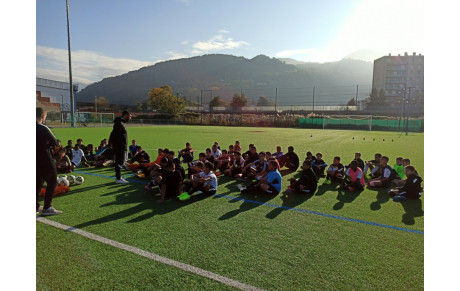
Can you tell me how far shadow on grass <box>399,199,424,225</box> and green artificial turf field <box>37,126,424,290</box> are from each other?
21 millimetres

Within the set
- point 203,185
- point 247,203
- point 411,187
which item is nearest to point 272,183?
point 247,203

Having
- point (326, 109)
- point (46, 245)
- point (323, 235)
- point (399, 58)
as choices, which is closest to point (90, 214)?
point (46, 245)

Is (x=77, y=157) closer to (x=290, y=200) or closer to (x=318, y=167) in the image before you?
(x=290, y=200)

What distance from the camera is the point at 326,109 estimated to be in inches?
3322

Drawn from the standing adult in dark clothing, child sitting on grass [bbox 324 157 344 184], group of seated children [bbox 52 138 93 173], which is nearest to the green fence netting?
child sitting on grass [bbox 324 157 344 184]

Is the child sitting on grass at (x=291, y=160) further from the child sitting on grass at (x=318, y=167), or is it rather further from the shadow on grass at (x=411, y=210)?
the shadow on grass at (x=411, y=210)

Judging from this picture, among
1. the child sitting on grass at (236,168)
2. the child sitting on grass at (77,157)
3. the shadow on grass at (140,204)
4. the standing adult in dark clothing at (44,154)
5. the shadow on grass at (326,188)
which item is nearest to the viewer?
the standing adult in dark clothing at (44,154)

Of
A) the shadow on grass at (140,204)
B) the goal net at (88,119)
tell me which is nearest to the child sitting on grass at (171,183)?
the shadow on grass at (140,204)

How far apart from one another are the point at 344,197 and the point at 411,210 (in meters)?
1.63

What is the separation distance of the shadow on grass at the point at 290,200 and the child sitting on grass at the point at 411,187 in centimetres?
246

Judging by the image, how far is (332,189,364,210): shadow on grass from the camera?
7.11 metres

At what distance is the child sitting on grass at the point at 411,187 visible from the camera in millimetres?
7430

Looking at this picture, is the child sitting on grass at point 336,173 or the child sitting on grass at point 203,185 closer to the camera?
the child sitting on grass at point 203,185

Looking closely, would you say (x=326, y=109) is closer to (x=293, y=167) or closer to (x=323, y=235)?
(x=293, y=167)
